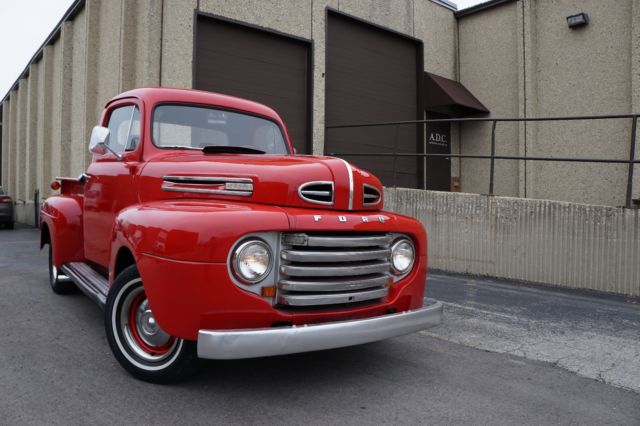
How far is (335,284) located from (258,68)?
7875mm

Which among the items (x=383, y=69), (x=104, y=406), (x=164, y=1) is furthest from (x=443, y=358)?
(x=383, y=69)

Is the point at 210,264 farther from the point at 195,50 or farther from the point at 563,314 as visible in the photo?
the point at 195,50

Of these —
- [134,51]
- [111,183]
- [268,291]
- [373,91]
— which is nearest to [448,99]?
[373,91]

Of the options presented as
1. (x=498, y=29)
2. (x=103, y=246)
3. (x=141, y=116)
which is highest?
(x=498, y=29)

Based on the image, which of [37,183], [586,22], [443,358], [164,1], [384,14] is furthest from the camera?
[37,183]

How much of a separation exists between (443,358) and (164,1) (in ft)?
25.7

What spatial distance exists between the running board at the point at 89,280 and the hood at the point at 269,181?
92 centimetres

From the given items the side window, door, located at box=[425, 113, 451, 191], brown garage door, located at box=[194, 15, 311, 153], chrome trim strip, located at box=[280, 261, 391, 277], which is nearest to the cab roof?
the side window

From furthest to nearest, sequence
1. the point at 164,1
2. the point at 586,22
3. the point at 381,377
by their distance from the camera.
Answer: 1. the point at 586,22
2. the point at 164,1
3. the point at 381,377

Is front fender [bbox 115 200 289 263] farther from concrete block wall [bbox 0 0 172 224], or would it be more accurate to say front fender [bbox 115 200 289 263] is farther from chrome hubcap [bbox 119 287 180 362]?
concrete block wall [bbox 0 0 172 224]

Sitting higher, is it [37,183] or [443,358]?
[37,183]

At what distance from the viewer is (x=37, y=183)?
17.1 meters

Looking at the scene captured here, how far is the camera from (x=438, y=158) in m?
13.5

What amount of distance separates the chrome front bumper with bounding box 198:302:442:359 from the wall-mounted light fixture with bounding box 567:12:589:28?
10888mm
